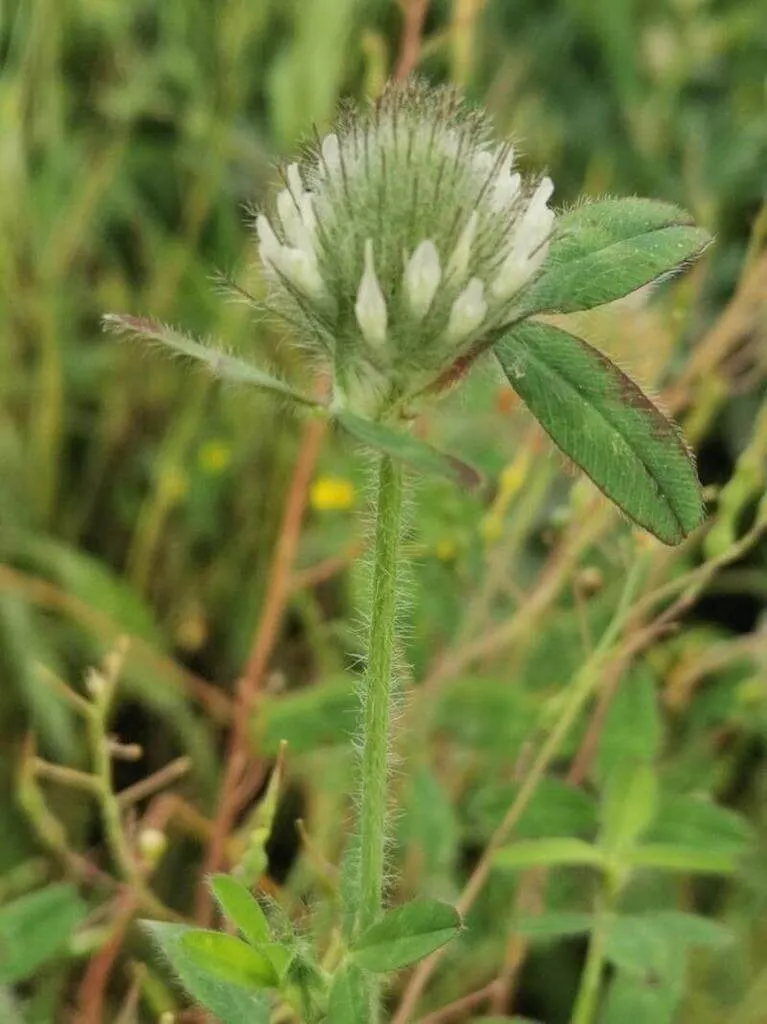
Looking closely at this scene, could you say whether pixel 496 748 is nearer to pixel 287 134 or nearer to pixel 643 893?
pixel 643 893

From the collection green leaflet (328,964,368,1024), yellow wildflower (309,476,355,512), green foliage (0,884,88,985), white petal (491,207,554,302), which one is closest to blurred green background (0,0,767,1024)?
yellow wildflower (309,476,355,512)

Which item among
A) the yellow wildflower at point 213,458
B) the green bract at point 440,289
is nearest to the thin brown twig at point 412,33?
the yellow wildflower at point 213,458

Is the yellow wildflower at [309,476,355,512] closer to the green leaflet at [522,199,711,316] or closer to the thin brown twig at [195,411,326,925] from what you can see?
the thin brown twig at [195,411,326,925]

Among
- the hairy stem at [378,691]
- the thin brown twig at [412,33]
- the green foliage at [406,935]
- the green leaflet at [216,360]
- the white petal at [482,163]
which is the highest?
the thin brown twig at [412,33]

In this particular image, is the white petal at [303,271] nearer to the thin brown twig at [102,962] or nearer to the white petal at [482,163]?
the white petal at [482,163]

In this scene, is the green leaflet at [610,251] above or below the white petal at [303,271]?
above

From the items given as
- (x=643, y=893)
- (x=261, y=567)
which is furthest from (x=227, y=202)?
(x=643, y=893)
